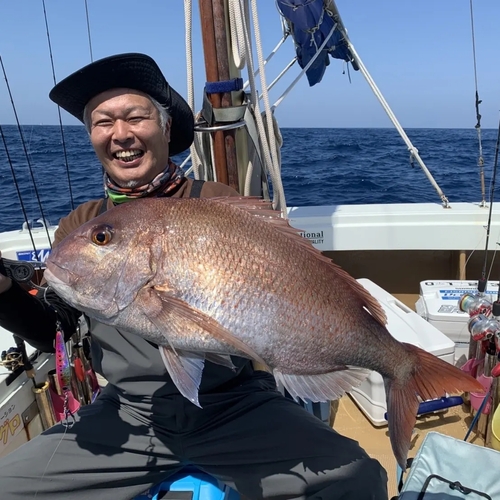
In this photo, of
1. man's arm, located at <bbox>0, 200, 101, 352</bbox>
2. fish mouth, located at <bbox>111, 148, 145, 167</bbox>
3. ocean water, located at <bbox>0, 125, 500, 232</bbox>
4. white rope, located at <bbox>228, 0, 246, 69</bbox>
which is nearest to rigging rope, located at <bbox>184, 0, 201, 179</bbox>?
white rope, located at <bbox>228, 0, 246, 69</bbox>

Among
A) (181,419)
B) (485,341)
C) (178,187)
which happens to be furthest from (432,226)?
(181,419)

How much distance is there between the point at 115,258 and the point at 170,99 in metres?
1.05

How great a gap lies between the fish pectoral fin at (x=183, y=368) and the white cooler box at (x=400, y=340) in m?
1.72

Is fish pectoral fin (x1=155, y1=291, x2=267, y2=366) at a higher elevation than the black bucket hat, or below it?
below

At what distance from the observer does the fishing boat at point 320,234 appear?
2506 millimetres

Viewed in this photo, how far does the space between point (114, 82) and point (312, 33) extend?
2.38m

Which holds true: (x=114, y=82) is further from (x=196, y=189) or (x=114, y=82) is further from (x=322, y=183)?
(x=322, y=183)

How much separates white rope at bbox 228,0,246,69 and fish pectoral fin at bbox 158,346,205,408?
69.0 inches

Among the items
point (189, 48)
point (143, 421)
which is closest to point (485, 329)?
point (143, 421)

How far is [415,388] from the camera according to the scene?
1.51 meters

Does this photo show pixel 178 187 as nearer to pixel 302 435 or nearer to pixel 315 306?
pixel 315 306

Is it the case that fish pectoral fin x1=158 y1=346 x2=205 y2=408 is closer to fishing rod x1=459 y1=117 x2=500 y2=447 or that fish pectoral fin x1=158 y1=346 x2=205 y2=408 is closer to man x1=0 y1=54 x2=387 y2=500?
man x1=0 y1=54 x2=387 y2=500

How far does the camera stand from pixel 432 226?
3.85 meters

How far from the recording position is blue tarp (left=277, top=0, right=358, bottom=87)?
3.59m
